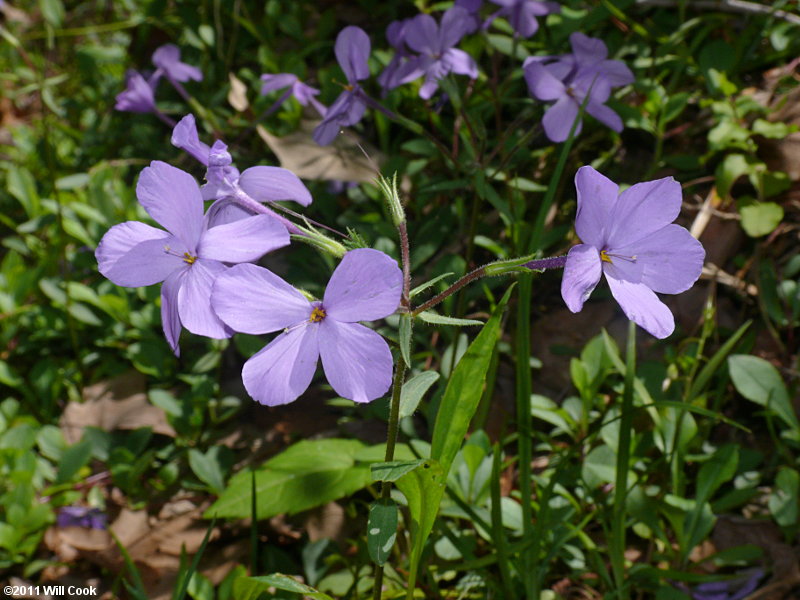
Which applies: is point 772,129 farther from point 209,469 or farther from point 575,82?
point 209,469

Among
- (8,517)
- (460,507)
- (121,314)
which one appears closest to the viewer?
(460,507)

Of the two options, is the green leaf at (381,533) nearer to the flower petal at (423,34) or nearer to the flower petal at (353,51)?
the flower petal at (353,51)

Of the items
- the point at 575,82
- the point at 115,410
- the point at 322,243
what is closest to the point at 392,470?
the point at 322,243

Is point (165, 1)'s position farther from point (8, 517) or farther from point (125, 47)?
point (8, 517)

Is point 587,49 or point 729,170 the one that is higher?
point 587,49

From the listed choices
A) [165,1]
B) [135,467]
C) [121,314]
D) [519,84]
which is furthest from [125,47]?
[135,467]

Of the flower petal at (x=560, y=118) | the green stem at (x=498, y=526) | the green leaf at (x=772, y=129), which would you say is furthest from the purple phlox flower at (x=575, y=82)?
the green stem at (x=498, y=526)
